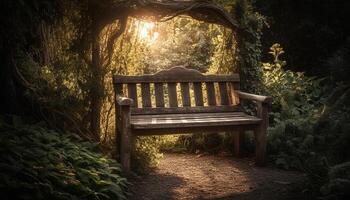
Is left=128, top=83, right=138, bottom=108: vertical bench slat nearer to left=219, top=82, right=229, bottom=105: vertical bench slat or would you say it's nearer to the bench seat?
the bench seat

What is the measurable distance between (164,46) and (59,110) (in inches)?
285

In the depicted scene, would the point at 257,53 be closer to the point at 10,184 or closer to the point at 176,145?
the point at 176,145

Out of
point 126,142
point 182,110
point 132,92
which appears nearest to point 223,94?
point 182,110

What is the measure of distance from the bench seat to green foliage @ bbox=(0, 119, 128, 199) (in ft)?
2.66

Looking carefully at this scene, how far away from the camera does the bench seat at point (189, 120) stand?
542 centimetres

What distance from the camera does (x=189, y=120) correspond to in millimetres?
5754

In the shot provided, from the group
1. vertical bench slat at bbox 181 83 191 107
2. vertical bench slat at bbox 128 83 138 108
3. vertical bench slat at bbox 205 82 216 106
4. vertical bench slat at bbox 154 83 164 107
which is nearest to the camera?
vertical bench slat at bbox 128 83 138 108

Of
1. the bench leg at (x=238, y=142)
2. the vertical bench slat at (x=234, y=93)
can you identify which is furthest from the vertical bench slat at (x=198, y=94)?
the bench leg at (x=238, y=142)

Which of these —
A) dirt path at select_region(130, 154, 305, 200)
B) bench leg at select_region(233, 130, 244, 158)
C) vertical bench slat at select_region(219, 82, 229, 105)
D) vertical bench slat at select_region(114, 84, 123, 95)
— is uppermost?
vertical bench slat at select_region(114, 84, 123, 95)

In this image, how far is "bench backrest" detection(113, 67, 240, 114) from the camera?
6324 mm

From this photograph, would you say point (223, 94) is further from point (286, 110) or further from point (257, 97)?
point (286, 110)

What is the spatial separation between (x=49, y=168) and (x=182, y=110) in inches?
125

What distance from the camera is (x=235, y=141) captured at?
267 inches

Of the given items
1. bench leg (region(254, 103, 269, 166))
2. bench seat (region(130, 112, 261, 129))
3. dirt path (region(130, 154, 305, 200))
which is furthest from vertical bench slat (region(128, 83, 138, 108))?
bench leg (region(254, 103, 269, 166))
